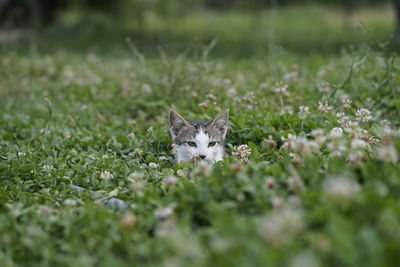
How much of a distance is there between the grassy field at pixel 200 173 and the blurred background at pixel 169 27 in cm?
485

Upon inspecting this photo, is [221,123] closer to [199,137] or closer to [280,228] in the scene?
[199,137]

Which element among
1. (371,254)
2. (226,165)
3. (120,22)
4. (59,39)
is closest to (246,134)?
(226,165)

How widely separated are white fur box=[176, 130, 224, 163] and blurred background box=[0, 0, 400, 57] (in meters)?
6.98

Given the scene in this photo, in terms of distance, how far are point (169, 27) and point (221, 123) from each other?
1340cm

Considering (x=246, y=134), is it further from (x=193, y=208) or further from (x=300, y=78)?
(x=300, y=78)

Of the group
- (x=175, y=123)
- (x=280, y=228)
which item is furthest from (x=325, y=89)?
(x=280, y=228)

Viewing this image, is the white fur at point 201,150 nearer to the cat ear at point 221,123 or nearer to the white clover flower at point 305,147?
the cat ear at point 221,123

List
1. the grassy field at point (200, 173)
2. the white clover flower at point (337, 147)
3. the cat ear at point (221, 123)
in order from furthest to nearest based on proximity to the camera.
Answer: the cat ear at point (221, 123) → the white clover flower at point (337, 147) → the grassy field at point (200, 173)

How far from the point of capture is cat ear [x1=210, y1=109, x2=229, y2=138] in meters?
5.04

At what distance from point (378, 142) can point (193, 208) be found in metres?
1.79

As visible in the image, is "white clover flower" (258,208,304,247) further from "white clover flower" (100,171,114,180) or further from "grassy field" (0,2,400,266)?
"white clover flower" (100,171,114,180)

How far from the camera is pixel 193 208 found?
3123 millimetres

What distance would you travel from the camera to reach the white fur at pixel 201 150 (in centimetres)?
487

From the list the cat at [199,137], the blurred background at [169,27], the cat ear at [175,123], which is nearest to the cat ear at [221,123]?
the cat at [199,137]
